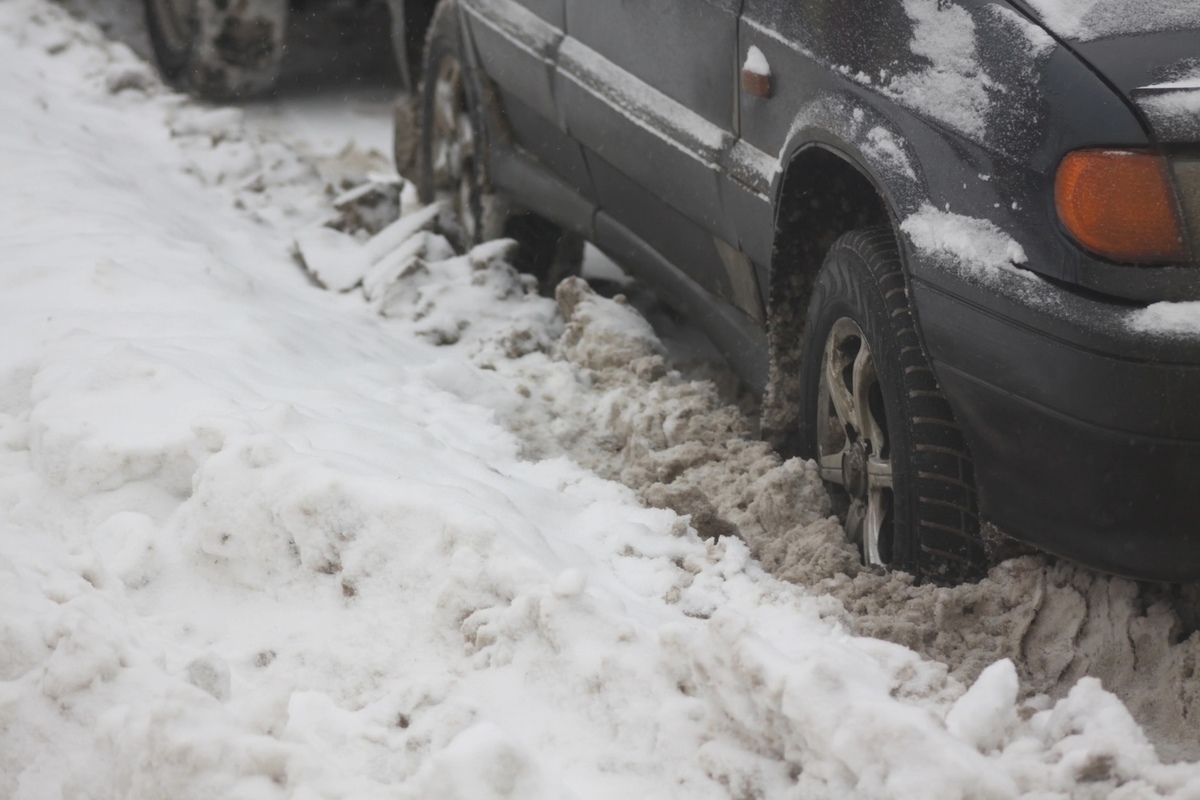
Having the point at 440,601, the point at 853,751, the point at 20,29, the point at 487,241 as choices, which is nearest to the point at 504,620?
the point at 440,601

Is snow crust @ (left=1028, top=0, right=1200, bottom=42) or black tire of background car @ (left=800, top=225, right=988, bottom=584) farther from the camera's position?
black tire of background car @ (left=800, top=225, right=988, bottom=584)

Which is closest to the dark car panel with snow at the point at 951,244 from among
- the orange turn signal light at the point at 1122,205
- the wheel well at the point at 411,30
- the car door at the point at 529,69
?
the orange turn signal light at the point at 1122,205

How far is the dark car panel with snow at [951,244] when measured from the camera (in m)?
2.08

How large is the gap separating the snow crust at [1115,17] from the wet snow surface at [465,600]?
3.26 ft

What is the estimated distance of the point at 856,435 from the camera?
114 inches

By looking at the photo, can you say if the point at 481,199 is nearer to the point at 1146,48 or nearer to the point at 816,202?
the point at 816,202

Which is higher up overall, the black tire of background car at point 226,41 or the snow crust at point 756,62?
the snow crust at point 756,62

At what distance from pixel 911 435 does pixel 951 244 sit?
386 mm

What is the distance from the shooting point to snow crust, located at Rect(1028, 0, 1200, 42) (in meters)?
2.11

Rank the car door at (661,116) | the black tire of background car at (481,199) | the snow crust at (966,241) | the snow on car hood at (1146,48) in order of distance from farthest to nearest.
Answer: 1. the black tire of background car at (481,199)
2. the car door at (661,116)
3. the snow crust at (966,241)
4. the snow on car hood at (1146,48)

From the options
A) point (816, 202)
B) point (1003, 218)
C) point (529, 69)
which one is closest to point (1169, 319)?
point (1003, 218)

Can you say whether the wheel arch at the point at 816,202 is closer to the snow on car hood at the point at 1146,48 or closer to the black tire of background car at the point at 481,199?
the snow on car hood at the point at 1146,48

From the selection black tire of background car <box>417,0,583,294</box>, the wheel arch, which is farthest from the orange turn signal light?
black tire of background car <box>417,0,583,294</box>

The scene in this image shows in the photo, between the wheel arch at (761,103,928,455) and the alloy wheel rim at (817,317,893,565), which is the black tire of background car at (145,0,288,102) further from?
the alloy wheel rim at (817,317,893,565)
